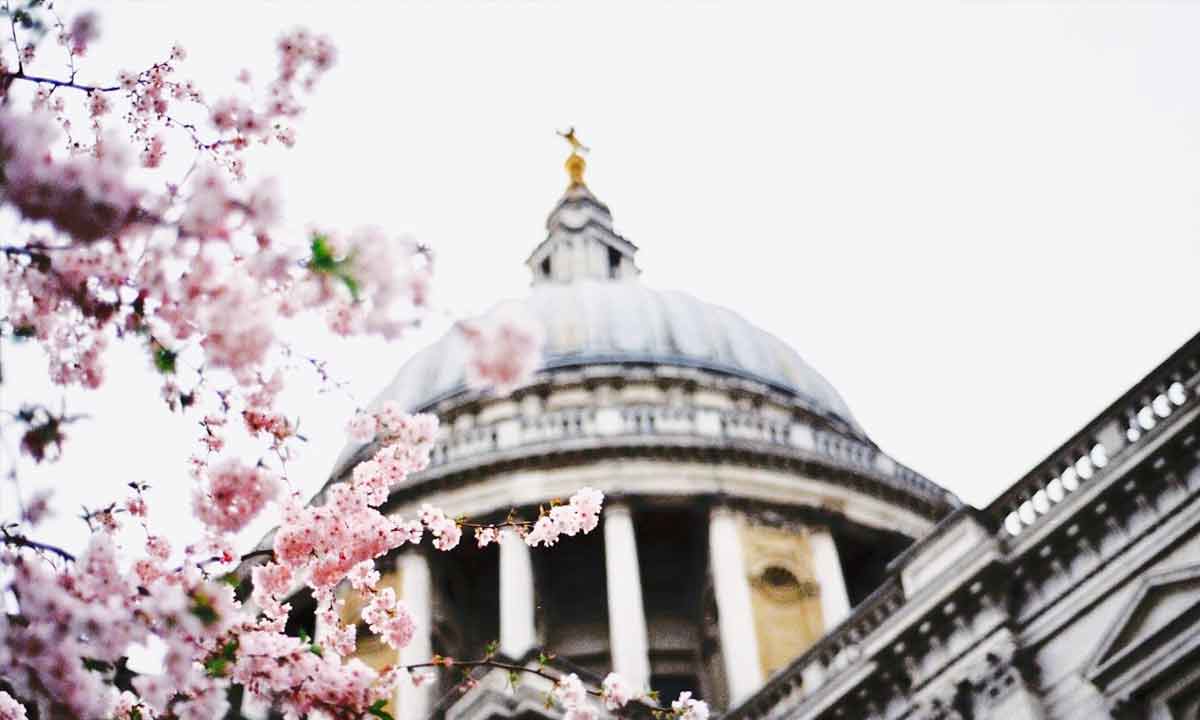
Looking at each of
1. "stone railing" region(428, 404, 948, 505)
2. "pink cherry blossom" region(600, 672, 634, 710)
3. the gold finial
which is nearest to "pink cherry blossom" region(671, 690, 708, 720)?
"pink cherry blossom" region(600, 672, 634, 710)

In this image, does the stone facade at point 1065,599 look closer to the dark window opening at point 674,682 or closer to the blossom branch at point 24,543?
the blossom branch at point 24,543

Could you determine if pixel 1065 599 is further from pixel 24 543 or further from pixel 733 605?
pixel 733 605

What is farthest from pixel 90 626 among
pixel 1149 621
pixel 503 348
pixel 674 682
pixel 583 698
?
pixel 674 682

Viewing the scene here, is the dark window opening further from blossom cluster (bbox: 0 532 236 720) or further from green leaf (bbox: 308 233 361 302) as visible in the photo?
green leaf (bbox: 308 233 361 302)

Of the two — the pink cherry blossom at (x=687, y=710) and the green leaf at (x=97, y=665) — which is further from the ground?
the pink cherry blossom at (x=687, y=710)

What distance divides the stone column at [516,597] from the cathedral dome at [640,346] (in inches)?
261

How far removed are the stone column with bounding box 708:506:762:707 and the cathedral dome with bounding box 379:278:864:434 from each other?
7.07 metres

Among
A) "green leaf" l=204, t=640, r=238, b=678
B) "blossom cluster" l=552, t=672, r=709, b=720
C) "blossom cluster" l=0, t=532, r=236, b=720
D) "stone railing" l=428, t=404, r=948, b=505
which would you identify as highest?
"stone railing" l=428, t=404, r=948, b=505

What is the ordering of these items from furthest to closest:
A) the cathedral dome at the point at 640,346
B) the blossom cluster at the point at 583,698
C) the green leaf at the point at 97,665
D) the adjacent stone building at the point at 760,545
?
the cathedral dome at the point at 640,346
the adjacent stone building at the point at 760,545
the blossom cluster at the point at 583,698
the green leaf at the point at 97,665

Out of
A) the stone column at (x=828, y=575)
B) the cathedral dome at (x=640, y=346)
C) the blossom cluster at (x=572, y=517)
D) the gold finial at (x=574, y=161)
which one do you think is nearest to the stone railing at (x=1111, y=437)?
the blossom cluster at (x=572, y=517)

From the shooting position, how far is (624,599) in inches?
1053

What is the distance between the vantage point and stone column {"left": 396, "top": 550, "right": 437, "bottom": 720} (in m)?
25.6

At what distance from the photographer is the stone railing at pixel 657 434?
29.8 meters

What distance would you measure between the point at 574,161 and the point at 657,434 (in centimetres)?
2166
